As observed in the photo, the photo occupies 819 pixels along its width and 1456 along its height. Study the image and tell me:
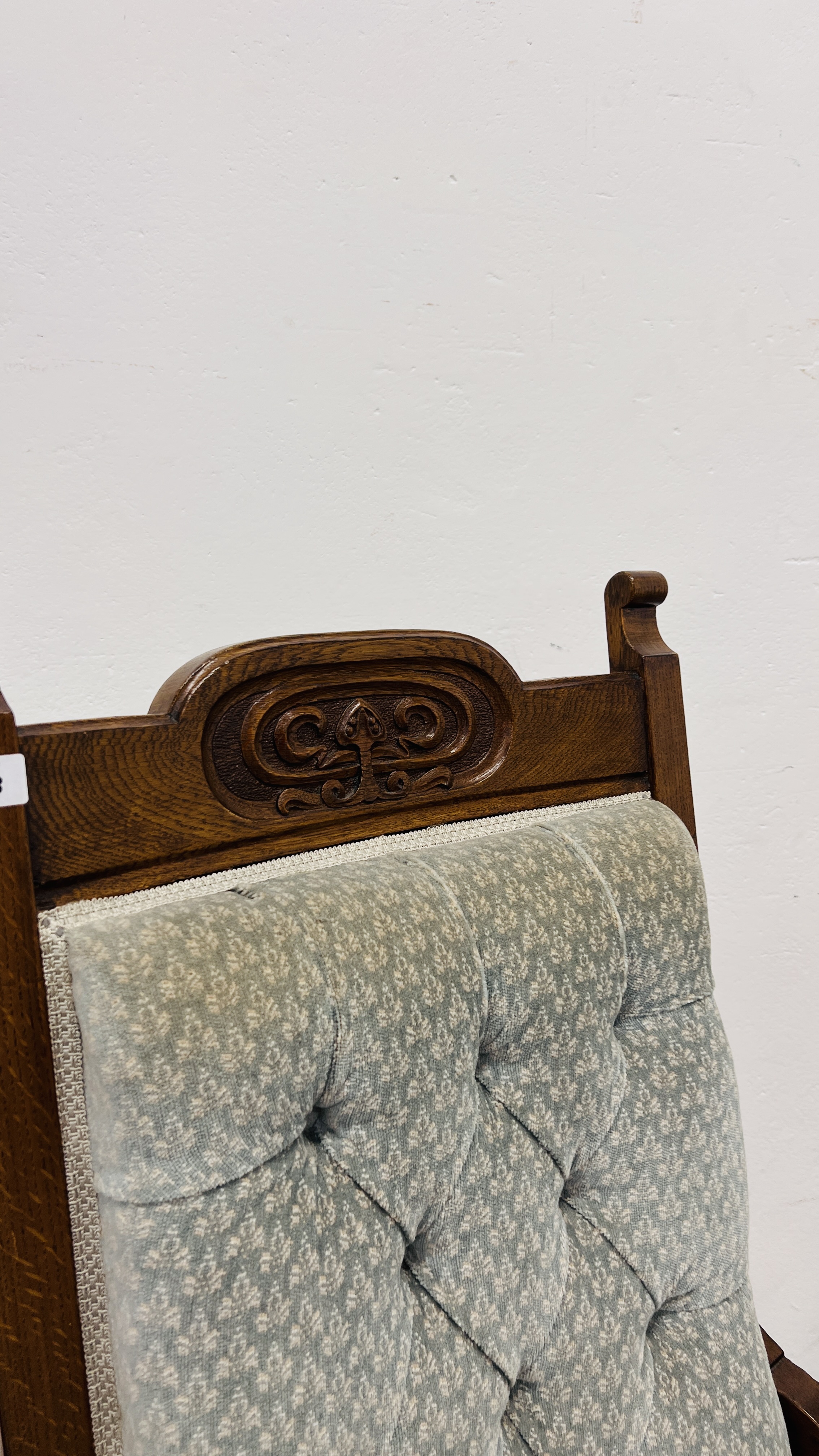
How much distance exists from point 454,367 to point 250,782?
0.60 m

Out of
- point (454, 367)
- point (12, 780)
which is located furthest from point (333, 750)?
point (454, 367)

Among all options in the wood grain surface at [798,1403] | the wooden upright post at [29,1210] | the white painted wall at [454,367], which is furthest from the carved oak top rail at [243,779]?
the wood grain surface at [798,1403]

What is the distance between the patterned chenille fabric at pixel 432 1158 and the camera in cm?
39

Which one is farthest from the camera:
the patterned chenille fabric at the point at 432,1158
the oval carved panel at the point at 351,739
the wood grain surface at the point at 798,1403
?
the wood grain surface at the point at 798,1403

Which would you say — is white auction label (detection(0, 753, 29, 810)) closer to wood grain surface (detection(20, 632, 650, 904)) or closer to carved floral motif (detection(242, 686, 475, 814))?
wood grain surface (detection(20, 632, 650, 904))

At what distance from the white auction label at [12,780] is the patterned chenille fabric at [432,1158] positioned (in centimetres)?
7

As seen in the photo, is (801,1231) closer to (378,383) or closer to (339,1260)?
(339,1260)

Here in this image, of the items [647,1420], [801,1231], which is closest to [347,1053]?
[647,1420]

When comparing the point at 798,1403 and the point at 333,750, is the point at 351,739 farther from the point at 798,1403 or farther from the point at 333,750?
the point at 798,1403

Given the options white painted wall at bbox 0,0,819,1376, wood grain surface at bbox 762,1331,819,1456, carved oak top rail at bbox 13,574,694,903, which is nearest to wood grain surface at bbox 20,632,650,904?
carved oak top rail at bbox 13,574,694,903

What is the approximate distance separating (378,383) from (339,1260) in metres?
0.76

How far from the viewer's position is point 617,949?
558 millimetres

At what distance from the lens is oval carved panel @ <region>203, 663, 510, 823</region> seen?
0.51m

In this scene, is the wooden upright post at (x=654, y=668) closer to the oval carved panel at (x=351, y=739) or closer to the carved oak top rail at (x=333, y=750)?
the carved oak top rail at (x=333, y=750)
